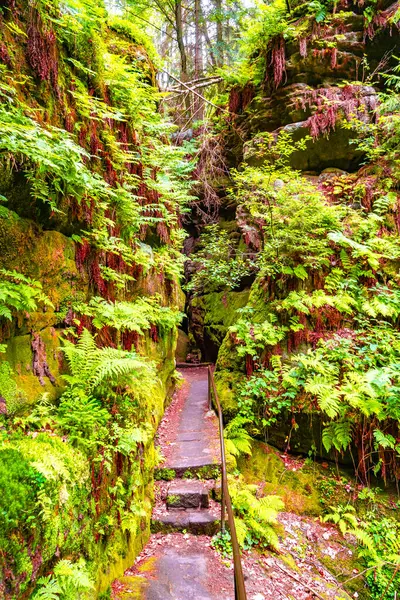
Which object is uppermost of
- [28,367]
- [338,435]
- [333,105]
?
[333,105]

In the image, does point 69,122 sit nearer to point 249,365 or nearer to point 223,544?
point 223,544

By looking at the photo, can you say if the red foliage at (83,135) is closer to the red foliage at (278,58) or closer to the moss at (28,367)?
Result: the moss at (28,367)

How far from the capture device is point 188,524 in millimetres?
4562

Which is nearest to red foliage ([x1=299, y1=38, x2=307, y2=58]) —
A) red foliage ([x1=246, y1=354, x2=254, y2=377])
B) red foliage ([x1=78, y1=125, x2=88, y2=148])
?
red foliage ([x1=78, y1=125, x2=88, y2=148])

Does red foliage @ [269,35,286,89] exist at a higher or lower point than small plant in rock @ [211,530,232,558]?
higher

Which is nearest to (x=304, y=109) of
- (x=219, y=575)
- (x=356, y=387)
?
(x=356, y=387)

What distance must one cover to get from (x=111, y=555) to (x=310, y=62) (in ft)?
45.8

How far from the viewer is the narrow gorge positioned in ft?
9.11

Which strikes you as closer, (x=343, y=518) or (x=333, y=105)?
(x=343, y=518)

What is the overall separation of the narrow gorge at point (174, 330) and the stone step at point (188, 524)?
30 millimetres

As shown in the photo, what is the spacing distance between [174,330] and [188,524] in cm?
514

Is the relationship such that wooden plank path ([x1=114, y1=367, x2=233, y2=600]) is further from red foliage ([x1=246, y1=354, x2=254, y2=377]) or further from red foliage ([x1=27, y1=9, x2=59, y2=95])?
red foliage ([x1=27, y1=9, x2=59, y2=95])

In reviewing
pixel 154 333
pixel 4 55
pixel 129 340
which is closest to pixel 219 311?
pixel 154 333

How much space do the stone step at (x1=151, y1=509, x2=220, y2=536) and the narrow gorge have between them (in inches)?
1.2
